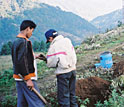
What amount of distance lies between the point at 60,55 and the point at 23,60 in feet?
2.08

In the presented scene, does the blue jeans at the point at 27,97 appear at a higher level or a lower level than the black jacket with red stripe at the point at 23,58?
lower

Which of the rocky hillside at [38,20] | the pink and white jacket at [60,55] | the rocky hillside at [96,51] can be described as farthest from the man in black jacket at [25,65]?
the rocky hillside at [38,20]

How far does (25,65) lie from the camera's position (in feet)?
8.68

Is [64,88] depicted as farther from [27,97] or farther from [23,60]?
[23,60]

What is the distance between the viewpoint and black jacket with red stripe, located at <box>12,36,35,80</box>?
2.64 meters

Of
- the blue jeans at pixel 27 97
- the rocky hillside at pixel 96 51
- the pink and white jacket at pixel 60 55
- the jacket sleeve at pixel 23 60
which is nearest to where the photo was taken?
the jacket sleeve at pixel 23 60

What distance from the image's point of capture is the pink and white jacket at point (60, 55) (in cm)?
295

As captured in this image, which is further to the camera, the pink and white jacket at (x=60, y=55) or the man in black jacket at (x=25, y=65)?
the pink and white jacket at (x=60, y=55)

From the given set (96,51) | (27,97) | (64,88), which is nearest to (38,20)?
(96,51)

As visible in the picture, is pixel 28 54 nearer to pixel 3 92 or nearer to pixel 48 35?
pixel 48 35

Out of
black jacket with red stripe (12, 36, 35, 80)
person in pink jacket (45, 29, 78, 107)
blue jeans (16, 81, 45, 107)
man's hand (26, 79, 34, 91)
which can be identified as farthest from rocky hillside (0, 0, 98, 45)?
man's hand (26, 79, 34, 91)

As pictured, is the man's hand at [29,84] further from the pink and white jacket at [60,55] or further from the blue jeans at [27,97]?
the pink and white jacket at [60,55]

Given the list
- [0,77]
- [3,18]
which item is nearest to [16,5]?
[3,18]

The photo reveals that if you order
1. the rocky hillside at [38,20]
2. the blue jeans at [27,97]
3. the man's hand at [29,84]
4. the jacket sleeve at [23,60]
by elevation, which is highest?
the rocky hillside at [38,20]
